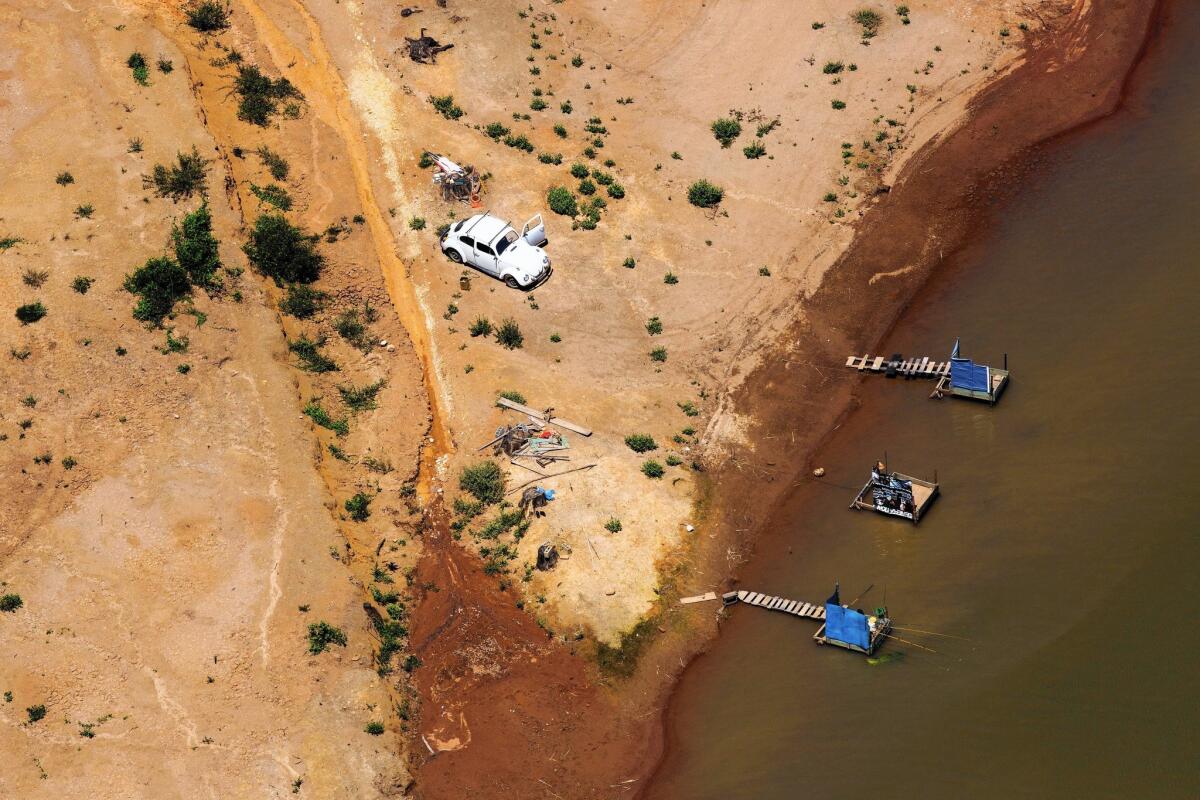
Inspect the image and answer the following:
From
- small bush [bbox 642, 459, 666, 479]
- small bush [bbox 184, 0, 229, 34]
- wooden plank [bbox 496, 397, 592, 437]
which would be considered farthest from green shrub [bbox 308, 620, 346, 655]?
small bush [bbox 184, 0, 229, 34]

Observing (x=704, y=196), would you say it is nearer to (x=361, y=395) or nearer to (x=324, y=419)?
(x=361, y=395)

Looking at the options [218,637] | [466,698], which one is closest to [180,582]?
[218,637]

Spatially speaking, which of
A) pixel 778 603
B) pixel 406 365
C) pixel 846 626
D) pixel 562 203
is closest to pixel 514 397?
pixel 406 365

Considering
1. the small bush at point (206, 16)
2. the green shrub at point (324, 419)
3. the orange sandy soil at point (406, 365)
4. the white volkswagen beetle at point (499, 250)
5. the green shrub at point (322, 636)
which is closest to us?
the orange sandy soil at point (406, 365)

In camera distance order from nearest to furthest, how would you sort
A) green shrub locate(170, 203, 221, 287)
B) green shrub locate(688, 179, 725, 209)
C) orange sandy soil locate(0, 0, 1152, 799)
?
orange sandy soil locate(0, 0, 1152, 799), green shrub locate(170, 203, 221, 287), green shrub locate(688, 179, 725, 209)

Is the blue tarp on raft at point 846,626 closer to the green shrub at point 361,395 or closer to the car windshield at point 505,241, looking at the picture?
the green shrub at point 361,395

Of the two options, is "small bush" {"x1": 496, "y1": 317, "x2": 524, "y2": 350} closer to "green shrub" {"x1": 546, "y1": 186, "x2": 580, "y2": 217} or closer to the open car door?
the open car door

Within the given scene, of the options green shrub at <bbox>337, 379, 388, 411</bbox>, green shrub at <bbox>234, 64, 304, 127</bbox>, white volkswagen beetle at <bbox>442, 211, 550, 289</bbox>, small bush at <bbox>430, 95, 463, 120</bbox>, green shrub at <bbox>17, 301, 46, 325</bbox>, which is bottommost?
green shrub at <bbox>17, 301, 46, 325</bbox>

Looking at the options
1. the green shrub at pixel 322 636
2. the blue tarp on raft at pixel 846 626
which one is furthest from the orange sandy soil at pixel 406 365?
the blue tarp on raft at pixel 846 626
